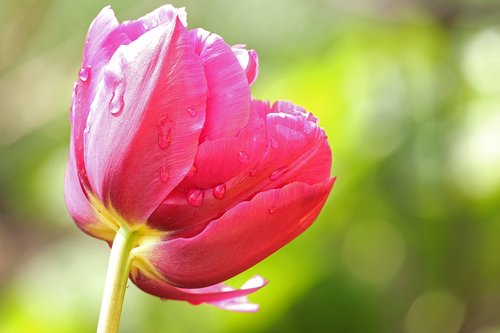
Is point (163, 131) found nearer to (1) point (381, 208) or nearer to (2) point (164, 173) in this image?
(2) point (164, 173)

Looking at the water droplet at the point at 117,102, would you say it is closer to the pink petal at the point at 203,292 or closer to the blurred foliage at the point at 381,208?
the pink petal at the point at 203,292

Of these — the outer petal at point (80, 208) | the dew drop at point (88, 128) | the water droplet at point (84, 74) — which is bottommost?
the outer petal at point (80, 208)

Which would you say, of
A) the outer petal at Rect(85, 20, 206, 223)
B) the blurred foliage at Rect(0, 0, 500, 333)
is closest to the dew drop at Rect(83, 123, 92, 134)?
the outer petal at Rect(85, 20, 206, 223)

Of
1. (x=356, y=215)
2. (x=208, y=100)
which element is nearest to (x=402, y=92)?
(x=356, y=215)

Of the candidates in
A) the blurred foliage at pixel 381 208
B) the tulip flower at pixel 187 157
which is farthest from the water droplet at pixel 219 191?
the blurred foliage at pixel 381 208

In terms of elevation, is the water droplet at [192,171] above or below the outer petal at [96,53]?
below

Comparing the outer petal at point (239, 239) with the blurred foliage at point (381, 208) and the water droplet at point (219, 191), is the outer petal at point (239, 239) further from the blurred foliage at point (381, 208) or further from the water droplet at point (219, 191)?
the blurred foliage at point (381, 208)

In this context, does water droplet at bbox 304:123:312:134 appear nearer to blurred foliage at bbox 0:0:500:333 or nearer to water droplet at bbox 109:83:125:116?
water droplet at bbox 109:83:125:116

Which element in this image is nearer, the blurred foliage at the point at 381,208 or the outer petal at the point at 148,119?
the outer petal at the point at 148,119
